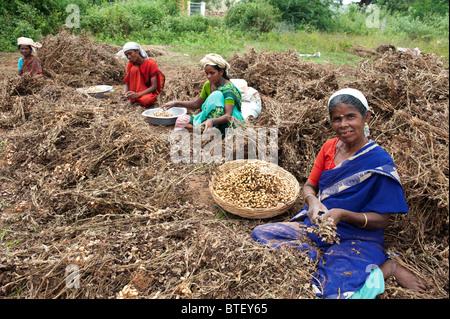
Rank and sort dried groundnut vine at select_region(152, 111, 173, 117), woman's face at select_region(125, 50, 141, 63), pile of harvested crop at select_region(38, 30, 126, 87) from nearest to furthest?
dried groundnut vine at select_region(152, 111, 173, 117) < woman's face at select_region(125, 50, 141, 63) < pile of harvested crop at select_region(38, 30, 126, 87)

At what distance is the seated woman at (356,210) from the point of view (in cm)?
178

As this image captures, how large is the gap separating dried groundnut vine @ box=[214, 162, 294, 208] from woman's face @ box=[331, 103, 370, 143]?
2.92ft

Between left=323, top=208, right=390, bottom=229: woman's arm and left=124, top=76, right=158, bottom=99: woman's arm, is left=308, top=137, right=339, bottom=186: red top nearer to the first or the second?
left=323, top=208, right=390, bottom=229: woman's arm

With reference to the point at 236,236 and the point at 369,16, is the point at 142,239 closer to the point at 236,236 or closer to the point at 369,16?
the point at 236,236

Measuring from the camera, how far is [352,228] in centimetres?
194

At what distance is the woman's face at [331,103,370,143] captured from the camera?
1.88 metres

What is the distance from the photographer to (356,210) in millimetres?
1931

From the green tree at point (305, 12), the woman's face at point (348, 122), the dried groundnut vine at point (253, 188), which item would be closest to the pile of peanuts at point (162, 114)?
the dried groundnut vine at point (253, 188)

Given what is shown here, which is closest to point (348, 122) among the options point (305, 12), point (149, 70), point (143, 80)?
point (149, 70)

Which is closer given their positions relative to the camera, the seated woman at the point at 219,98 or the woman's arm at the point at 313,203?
the woman's arm at the point at 313,203

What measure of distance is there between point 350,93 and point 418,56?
7.76 feet

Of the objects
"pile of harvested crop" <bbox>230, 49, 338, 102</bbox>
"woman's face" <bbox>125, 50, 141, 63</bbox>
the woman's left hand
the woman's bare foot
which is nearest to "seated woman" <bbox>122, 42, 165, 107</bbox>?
"woman's face" <bbox>125, 50, 141, 63</bbox>

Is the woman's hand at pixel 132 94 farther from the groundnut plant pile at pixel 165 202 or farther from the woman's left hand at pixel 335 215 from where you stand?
the woman's left hand at pixel 335 215

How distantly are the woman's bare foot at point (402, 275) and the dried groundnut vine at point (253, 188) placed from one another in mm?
919
